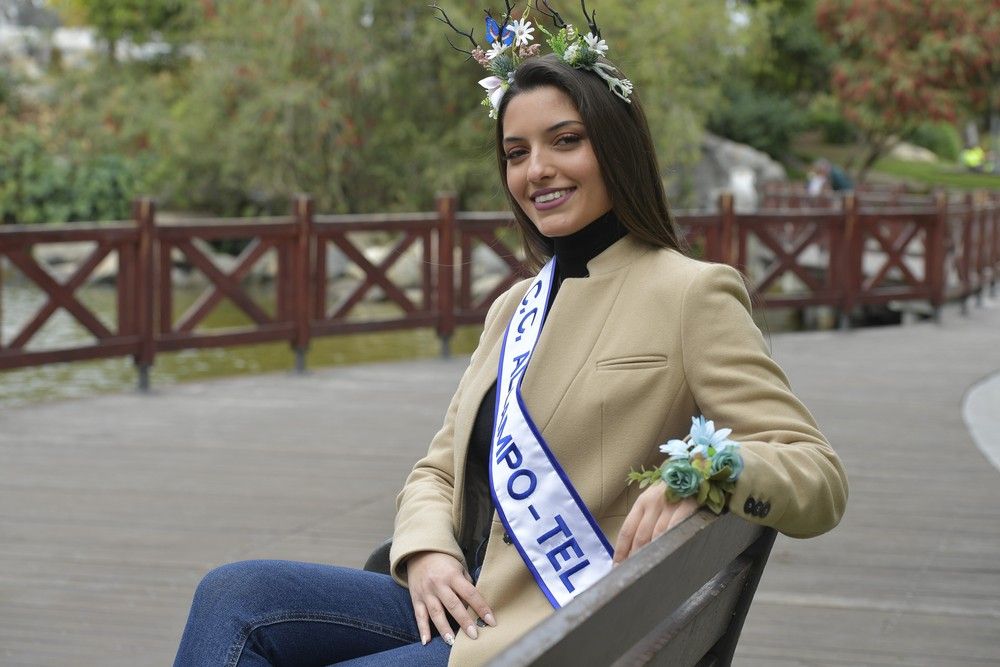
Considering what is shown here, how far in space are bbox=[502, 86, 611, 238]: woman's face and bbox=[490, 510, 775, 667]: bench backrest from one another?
0.59 metres

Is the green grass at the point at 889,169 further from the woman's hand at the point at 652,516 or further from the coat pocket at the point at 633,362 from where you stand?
the woman's hand at the point at 652,516

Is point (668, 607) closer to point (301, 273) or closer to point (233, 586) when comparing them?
point (233, 586)

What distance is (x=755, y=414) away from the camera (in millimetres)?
1918

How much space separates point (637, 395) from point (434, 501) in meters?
0.46

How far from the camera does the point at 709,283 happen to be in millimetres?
2041

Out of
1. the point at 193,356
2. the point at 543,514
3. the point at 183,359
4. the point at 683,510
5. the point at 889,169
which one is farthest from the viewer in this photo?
the point at 889,169

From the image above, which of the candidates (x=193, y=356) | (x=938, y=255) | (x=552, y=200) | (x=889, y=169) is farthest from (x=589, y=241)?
(x=889, y=169)

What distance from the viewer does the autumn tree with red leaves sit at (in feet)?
102

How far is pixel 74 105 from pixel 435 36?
28.4 ft

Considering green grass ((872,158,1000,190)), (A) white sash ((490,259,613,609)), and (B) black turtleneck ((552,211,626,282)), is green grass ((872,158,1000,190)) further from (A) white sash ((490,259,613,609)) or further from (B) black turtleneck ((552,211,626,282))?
(A) white sash ((490,259,613,609))

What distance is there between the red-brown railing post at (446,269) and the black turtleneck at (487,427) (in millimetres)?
7294

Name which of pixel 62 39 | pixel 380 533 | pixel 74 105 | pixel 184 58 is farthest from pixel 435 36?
pixel 62 39

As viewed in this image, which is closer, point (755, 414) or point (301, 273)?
point (755, 414)

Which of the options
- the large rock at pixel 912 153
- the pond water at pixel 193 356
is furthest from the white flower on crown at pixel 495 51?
the large rock at pixel 912 153
